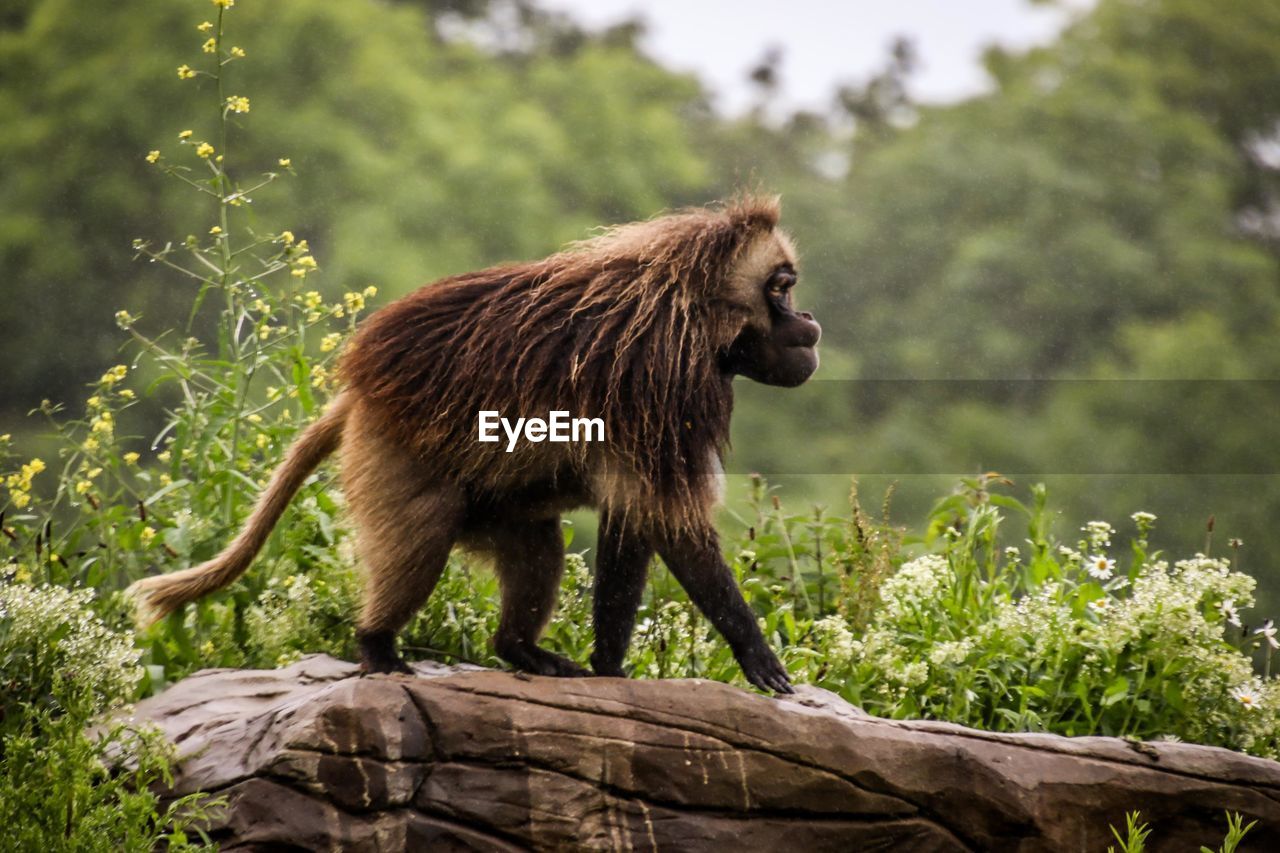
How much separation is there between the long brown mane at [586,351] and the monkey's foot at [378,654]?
58 centimetres

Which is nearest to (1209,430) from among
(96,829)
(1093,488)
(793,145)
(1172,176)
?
(1093,488)

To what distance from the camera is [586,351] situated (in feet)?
15.5

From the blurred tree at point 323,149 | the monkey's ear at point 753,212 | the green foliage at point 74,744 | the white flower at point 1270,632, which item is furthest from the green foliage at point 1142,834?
the blurred tree at point 323,149

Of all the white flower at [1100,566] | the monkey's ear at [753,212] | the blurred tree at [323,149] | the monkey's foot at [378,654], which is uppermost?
the blurred tree at [323,149]

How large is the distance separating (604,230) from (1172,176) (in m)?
18.7

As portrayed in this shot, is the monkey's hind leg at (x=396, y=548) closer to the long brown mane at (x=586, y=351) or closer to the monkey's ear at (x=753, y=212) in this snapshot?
the long brown mane at (x=586, y=351)

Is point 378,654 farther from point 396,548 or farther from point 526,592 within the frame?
point 526,592

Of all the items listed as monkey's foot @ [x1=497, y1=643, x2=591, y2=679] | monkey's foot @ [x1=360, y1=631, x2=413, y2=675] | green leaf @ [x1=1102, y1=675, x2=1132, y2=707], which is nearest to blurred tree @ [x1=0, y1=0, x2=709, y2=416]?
monkey's foot @ [x1=497, y1=643, x2=591, y2=679]

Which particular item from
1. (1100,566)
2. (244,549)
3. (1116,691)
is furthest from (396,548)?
(1100,566)

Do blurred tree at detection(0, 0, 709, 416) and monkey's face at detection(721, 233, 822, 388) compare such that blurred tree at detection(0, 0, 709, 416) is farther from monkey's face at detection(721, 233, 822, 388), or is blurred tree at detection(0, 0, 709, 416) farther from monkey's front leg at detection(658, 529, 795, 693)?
monkey's front leg at detection(658, 529, 795, 693)

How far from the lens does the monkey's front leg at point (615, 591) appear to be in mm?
4883

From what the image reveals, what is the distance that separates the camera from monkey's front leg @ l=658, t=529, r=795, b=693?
459cm

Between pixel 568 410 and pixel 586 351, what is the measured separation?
196mm

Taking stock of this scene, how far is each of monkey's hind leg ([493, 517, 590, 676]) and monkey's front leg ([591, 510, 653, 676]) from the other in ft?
0.35
